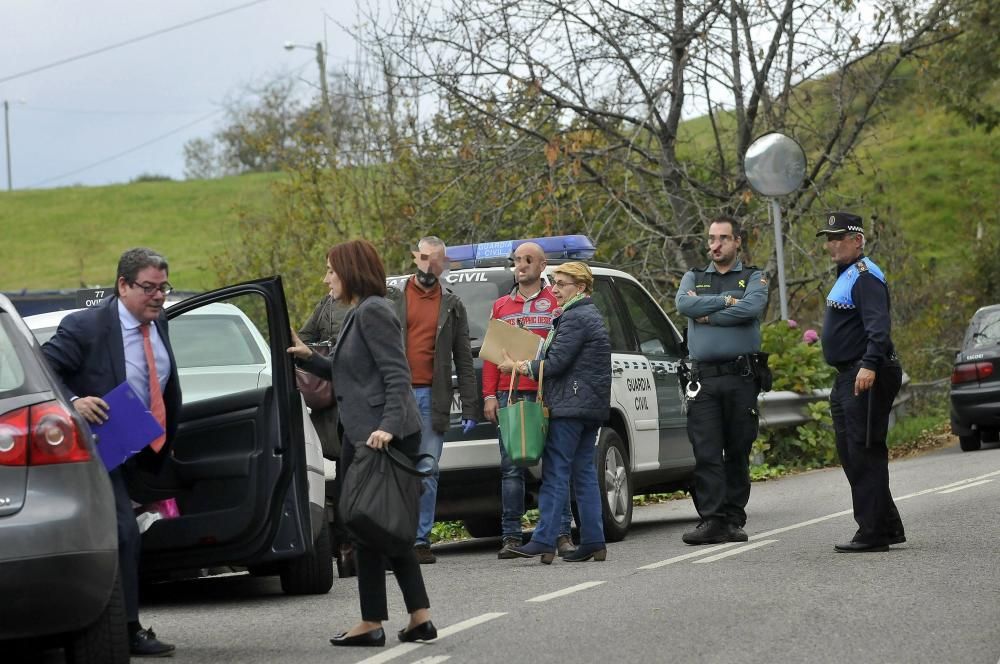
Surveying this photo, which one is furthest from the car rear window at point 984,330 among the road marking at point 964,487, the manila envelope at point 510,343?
the manila envelope at point 510,343

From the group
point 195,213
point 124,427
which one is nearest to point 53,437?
point 124,427

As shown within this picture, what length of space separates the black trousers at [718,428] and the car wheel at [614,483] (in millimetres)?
549

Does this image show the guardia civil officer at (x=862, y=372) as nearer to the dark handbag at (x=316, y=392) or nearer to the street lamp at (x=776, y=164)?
the dark handbag at (x=316, y=392)

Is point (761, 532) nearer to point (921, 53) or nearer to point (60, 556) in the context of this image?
point (60, 556)

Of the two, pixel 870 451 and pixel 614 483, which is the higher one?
pixel 870 451

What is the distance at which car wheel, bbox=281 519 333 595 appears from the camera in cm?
863

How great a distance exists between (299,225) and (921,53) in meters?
8.13

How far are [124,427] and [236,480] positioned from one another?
1091 millimetres

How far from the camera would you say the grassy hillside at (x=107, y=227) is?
62.9 m

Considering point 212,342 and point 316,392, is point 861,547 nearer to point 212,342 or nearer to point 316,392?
point 316,392

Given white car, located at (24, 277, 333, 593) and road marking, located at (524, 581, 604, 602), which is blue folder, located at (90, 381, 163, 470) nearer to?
white car, located at (24, 277, 333, 593)

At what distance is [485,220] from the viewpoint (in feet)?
61.0

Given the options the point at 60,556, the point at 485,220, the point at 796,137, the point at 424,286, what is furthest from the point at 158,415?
the point at 796,137

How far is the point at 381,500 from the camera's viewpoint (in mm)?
6441
